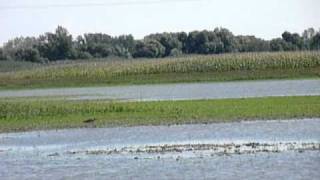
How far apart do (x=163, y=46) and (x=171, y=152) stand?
11924 centimetres

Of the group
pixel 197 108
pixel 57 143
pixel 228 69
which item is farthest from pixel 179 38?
pixel 57 143

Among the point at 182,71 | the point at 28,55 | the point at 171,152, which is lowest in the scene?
the point at 182,71

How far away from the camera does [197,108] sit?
4088cm

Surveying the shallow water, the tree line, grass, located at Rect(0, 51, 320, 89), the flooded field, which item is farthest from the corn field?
the flooded field

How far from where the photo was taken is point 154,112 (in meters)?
39.7

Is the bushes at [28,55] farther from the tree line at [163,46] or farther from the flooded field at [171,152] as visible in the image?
the flooded field at [171,152]

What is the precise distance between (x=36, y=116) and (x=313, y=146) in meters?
19.8

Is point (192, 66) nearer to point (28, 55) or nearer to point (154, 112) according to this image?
point (154, 112)

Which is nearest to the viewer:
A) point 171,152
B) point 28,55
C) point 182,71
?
point 171,152

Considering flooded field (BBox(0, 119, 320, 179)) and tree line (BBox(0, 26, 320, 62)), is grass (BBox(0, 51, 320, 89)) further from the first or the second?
flooded field (BBox(0, 119, 320, 179))

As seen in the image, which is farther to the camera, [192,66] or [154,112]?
[192,66]

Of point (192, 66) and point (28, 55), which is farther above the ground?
point (28, 55)

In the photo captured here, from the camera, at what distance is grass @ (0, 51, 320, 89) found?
8469cm

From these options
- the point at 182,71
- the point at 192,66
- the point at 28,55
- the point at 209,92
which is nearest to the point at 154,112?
the point at 209,92
